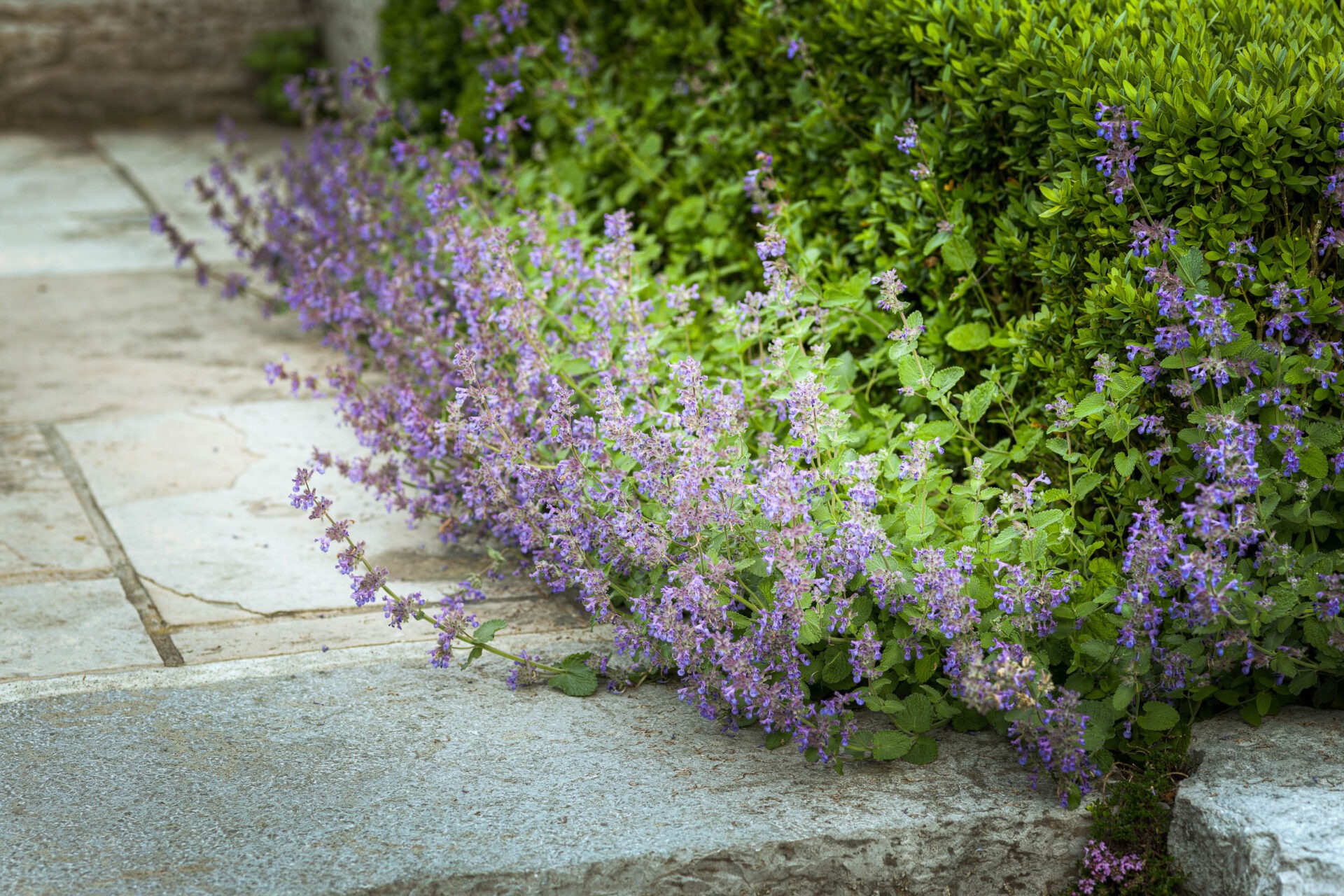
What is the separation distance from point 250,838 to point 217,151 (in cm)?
678

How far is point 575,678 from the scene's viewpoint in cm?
274

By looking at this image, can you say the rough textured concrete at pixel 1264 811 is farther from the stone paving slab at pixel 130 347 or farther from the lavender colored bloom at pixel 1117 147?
the stone paving slab at pixel 130 347

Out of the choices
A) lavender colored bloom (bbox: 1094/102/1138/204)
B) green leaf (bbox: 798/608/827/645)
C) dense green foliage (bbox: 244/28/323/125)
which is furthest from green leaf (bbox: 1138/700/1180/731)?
dense green foliage (bbox: 244/28/323/125)

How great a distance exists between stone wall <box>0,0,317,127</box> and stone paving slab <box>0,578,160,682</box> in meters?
6.59

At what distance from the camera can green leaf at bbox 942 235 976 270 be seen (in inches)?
128

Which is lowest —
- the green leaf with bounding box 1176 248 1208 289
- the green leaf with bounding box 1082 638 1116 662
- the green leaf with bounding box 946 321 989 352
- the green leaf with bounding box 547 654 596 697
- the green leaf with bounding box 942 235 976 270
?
the green leaf with bounding box 547 654 596 697

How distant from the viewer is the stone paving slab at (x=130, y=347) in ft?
14.5

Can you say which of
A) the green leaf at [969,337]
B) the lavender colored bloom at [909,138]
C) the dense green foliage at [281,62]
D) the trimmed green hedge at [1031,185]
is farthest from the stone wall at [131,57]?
the green leaf at [969,337]

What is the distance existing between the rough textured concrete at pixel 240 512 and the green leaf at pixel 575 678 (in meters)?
0.52

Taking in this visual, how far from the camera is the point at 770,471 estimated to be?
8.30ft

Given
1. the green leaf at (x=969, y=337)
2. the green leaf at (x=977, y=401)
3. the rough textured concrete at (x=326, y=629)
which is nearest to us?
the green leaf at (x=977, y=401)

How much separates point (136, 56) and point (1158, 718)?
27.4ft

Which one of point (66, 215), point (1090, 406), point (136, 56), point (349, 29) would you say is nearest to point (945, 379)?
point (1090, 406)

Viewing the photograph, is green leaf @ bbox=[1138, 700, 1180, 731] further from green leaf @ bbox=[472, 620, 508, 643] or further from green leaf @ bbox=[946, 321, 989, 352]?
green leaf @ bbox=[472, 620, 508, 643]
